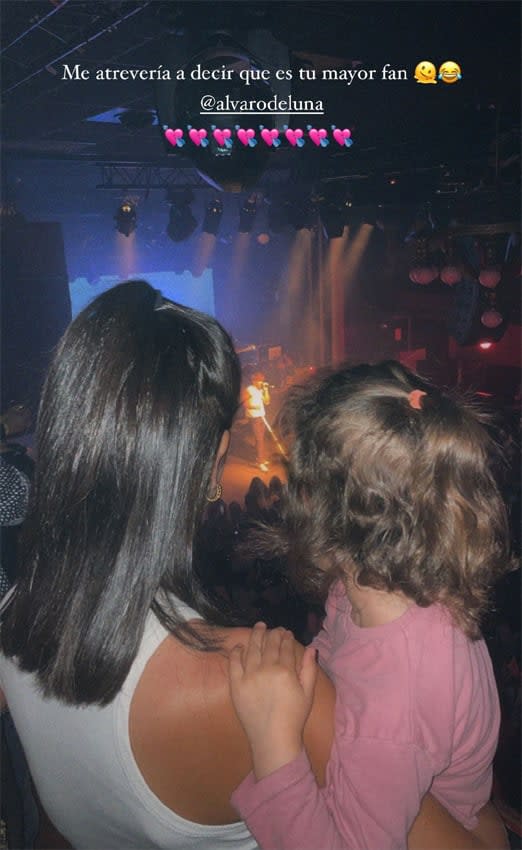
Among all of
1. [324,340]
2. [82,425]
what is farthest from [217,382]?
[324,340]

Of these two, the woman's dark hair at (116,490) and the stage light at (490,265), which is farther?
the stage light at (490,265)

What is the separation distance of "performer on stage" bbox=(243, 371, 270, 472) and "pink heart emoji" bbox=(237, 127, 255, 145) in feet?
23.1

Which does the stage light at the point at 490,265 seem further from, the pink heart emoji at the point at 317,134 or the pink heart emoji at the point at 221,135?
the pink heart emoji at the point at 221,135

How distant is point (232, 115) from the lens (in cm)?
333

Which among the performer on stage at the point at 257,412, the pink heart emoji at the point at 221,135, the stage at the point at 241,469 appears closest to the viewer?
the pink heart emoji at the point at 221,135

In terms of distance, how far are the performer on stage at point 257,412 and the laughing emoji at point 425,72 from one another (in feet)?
19.6

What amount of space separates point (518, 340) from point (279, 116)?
1053 centimetres

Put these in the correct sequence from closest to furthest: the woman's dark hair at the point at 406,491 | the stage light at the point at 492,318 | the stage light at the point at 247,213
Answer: the woman's dark hair at the point at 406,491 < the stage light at the point at 492,318 < the stage light at the point at 247,213

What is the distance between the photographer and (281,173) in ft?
44.1

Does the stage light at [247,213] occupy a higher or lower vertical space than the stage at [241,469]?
higher

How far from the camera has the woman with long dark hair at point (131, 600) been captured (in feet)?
2.68

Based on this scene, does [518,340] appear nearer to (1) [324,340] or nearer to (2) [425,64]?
(1) [324,340]

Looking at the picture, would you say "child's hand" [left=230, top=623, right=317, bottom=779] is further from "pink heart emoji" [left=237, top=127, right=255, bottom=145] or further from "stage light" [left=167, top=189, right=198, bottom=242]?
"stage light" [left=167, top=189, right=198, bottom=242]

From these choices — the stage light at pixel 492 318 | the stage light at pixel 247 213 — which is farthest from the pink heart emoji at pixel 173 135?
the stage light at pixel 247 213
